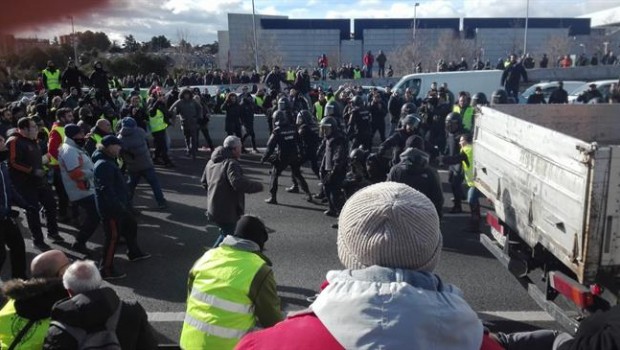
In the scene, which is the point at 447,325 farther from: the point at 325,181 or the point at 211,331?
the point at 325,181

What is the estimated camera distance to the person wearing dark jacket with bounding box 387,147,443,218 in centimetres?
623

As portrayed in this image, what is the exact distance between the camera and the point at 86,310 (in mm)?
2768

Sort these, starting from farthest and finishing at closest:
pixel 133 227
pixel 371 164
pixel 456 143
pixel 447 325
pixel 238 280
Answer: pixel 456 143 → pixel 371 164 → pixel 133 227 → pixel 238 280 → pixel 447 325

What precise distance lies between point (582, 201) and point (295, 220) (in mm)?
5526

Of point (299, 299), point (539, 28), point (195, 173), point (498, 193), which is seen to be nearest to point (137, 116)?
point (195, 173)

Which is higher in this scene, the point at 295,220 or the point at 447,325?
the point at 447,325

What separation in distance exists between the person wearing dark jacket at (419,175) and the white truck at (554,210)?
575mm

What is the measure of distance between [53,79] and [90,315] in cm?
1526

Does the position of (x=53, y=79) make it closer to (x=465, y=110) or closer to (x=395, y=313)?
(x=465, y=110)

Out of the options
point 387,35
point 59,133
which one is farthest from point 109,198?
point 387,35

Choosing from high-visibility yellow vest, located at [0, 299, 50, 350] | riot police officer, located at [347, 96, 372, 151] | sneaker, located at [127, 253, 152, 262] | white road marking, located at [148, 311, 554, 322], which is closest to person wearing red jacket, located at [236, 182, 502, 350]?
high-visibility yellow vest, located at [0, 299, 50, 350]

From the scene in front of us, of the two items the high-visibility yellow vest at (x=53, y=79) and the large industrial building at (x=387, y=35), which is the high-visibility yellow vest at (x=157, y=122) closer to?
the high-visibility yellow vest at (x=53, y=79)

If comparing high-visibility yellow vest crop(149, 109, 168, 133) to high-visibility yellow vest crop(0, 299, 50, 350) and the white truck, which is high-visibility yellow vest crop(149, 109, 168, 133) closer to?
the white truck

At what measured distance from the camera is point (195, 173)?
12445mm
